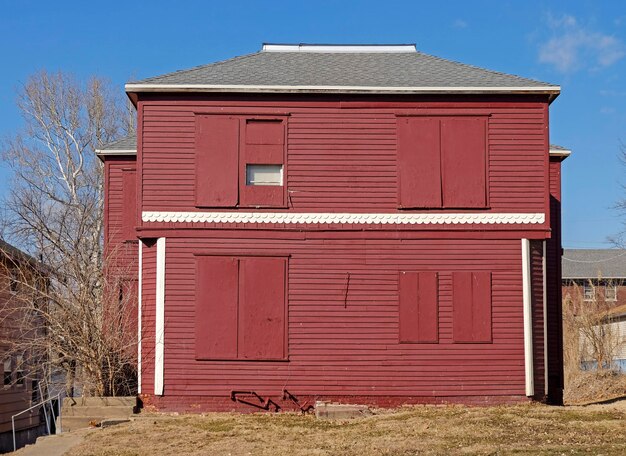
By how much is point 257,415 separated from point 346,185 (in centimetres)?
534

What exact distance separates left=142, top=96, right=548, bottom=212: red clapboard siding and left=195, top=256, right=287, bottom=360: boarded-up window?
154 cm

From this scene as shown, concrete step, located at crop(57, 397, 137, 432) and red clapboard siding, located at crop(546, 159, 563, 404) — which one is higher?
red clapboard siding, located at crop(546, 159, 563, 404)

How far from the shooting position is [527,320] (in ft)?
66.6

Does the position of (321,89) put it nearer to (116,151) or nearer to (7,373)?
(116,151)

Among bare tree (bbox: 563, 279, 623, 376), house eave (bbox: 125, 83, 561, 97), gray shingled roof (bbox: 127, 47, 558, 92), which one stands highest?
gray shingled roof (bbox: 127, 47, 558, 92)

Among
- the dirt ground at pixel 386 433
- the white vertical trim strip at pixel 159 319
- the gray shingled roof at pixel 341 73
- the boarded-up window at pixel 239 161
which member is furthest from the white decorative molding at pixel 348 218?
the dirt ground at pixel 386 433

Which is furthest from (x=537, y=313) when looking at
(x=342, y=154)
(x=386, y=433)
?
(x=386, y=433)

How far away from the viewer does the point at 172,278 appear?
2023 cm

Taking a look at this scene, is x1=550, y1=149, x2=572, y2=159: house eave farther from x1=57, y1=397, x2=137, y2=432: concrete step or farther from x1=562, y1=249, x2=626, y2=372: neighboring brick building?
x1=562, y1=249, x2=626, y2=372: neighboring brick building

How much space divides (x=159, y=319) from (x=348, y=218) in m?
4.66

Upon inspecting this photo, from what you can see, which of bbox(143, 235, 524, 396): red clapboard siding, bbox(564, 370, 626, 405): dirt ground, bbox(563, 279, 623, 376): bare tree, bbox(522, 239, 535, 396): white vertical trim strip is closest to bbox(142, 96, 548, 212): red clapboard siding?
bbox(143, 235, 524, 396): red clapboard siding

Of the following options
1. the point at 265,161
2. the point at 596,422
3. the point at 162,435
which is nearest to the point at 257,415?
the point at 162,435

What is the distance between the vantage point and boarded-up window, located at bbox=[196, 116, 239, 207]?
20.4 meters

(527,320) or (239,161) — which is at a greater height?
(239,161)
